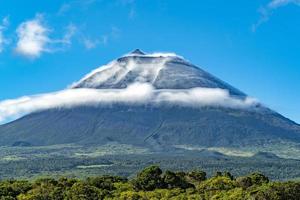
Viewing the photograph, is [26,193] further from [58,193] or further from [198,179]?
[198,179]

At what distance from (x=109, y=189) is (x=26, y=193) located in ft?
29.1

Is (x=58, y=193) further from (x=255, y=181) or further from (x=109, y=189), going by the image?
(x=255, y=181)

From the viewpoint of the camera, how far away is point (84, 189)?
62.6 meters

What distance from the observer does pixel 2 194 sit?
6606 cm

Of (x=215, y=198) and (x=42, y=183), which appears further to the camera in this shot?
(x=42, y=183)

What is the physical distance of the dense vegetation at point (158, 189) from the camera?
189 feet

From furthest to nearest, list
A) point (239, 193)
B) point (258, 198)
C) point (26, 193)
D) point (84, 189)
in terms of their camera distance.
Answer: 1. point (26, 193)
2. point (84, 189)
3. point (239, 193)
4. point (258, 198)

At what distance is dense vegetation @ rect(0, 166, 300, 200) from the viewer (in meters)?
57.5

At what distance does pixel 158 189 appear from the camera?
69875 millimetres

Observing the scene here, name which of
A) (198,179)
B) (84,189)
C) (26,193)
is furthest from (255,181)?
(26,193)

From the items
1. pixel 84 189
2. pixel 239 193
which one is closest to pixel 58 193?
pixel 84 189

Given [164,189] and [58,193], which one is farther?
[164,189]

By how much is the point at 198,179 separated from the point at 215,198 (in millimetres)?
21801

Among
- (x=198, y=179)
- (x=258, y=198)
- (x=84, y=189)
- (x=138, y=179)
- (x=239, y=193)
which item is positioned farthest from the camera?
(x=198, y=179)
